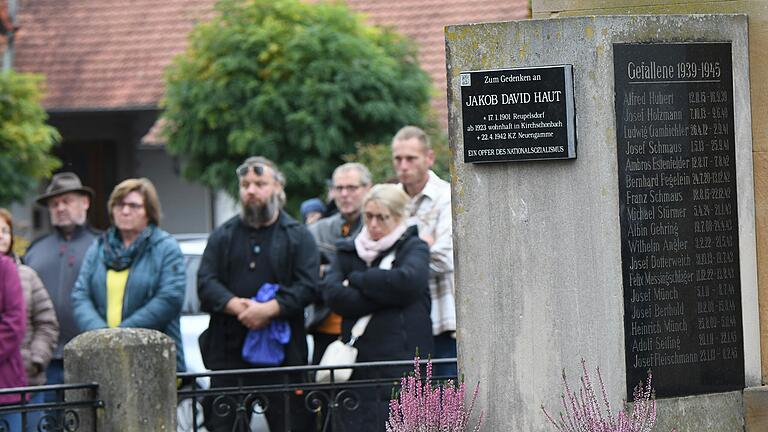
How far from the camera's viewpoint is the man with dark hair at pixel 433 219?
9156 mm

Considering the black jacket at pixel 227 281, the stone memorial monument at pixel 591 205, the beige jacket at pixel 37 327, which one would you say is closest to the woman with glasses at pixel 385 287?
the black jacket at pixel 227 281

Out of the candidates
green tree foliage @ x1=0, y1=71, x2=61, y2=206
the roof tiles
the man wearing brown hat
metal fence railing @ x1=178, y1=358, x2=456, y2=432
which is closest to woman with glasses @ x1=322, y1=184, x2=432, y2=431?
metal fence railing @ x1=178, y1=358, x2=456, y2=432

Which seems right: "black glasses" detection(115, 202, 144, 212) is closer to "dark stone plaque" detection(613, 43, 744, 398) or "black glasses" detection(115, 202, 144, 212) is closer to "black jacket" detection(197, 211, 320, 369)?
"black jacket" detection(197, 211, 320, 369)

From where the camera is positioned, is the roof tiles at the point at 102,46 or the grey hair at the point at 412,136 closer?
the grey hair at the point at 412,136

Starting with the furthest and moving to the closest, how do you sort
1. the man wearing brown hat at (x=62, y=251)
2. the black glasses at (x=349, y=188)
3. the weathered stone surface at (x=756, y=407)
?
the black glasses at (x=349, y=188) → the man wearing brown hat at (x=62, y=251) → the weathered stone surface at (x=756, y=407)

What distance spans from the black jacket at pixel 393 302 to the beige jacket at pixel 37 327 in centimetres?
183

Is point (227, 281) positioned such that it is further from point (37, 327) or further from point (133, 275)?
point (37, 327)

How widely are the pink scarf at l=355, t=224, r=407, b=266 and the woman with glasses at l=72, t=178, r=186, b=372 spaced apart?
116 cm

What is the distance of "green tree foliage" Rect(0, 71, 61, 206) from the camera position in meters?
23.4

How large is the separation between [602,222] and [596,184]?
15cm

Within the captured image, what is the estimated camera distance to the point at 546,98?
20.2ft

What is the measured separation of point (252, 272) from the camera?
948 cm

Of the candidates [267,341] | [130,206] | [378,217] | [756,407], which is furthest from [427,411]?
[130,206]

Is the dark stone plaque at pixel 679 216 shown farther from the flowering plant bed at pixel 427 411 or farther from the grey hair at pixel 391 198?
the grey hair at pixel 391 198
